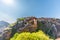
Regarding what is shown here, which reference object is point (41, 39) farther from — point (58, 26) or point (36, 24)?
point (58, 26)

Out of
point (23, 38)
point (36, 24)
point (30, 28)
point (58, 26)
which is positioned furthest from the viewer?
point (58, 26)

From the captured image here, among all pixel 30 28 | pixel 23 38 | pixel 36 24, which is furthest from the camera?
pixel 36 24

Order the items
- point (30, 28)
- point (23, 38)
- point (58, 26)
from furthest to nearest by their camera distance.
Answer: point (58, 26) → point (30, 28) → point (23, 38)

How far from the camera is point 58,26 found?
69.8m

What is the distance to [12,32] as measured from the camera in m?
63.0

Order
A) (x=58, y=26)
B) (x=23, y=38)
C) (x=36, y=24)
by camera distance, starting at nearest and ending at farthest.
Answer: (x=23, y=38)
(x=36, y=24)
(x=58, y=26)

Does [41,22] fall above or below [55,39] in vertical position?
above

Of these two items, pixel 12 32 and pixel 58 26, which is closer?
pixel 12 32

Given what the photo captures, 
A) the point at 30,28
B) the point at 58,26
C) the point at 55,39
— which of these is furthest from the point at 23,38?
the point at 58,26

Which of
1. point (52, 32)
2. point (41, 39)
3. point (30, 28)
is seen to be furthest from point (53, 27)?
point (41, 39)

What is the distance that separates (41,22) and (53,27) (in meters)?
4.72

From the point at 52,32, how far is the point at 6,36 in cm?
1640

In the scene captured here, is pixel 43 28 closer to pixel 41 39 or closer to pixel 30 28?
pixel 30 28

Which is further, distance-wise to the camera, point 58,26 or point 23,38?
point 58,26
